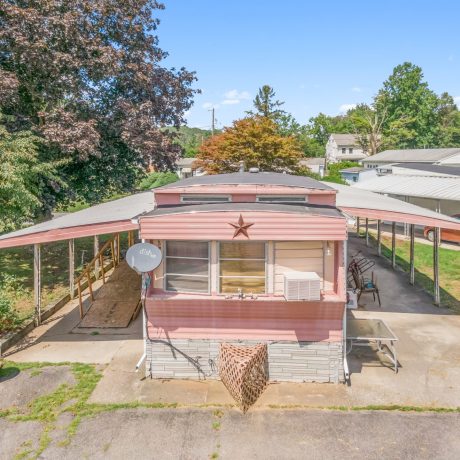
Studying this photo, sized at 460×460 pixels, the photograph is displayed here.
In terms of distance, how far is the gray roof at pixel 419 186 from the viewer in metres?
19.7

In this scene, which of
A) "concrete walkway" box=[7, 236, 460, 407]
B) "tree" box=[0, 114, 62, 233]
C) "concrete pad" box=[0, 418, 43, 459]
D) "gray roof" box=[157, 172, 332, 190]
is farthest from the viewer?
"tree" box=[0, 114, 62, 233]

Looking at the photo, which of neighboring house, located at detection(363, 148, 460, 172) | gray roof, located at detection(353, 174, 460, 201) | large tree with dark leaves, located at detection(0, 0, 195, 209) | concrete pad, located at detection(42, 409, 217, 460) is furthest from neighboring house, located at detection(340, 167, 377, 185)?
concrete pad, located at detection(42, 409, 217, 460)

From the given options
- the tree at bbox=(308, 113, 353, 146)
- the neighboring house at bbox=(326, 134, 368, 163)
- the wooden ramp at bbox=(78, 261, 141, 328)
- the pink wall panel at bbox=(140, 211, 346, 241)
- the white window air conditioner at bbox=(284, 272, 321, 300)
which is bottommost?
the wooden ramp at bbox=(78, 261, 141, 328)

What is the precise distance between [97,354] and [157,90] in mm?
12582

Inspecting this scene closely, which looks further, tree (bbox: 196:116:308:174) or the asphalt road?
tree (bbox: 196:116:308:174)

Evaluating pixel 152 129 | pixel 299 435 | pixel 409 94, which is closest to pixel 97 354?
pixel 299 435

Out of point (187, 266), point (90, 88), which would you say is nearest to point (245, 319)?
point (187, 266)

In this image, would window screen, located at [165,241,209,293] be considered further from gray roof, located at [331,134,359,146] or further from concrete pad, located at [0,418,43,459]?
gray roof, located at [331,134,359,146]

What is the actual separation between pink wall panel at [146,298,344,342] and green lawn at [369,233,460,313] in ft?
19.3

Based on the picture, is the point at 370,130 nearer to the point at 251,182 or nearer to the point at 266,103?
the point at 266,103

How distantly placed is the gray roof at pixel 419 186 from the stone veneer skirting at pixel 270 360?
1422cm

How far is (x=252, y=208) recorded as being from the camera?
7.28m

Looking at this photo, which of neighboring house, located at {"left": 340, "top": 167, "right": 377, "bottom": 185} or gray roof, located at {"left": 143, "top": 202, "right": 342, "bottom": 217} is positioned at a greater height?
neighboring house, located at {"left": 340, "top": 167, "right": 377, "bottom": 185}

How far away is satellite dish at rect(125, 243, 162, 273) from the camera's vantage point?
7082 millimetres
